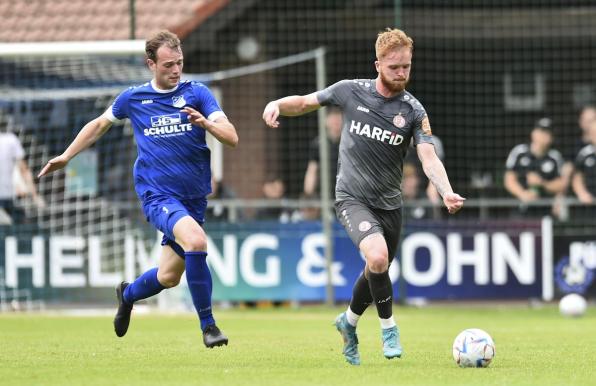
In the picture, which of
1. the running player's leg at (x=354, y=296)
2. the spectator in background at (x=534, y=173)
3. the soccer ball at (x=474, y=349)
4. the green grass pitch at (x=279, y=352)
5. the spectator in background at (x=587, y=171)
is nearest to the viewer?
the green grass pitch at (x=279, y=352)

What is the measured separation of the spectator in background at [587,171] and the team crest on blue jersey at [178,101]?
917 centimetres

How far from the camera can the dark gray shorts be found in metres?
9.10

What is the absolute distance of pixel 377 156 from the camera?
930 centimetres

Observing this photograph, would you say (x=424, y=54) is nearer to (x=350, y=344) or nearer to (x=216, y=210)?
(x=216, y=210)

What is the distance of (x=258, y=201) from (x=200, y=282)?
8.52m

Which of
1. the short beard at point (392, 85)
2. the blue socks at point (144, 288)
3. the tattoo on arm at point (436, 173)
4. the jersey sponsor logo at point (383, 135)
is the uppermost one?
the short beard at point (392, 85)

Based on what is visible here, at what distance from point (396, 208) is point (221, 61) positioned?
12199 mm

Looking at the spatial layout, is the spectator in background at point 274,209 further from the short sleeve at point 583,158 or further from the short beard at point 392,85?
the short beard at point 392,85

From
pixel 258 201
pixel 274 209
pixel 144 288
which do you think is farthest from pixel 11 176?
pixel 144 288

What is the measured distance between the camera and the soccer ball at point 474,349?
8.88m

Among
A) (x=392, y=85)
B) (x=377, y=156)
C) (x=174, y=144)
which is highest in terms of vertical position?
(x=392, y=85)

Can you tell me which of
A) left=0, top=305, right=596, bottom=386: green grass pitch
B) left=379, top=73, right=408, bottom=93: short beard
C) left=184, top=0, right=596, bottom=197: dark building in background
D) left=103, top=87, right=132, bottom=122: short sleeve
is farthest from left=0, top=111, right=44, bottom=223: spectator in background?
left=379, top=73, right=408, bottom=93: short beard

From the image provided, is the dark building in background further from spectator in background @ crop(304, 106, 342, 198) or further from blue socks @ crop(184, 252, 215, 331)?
blue socks @ crop(184, 252, 215, 331)

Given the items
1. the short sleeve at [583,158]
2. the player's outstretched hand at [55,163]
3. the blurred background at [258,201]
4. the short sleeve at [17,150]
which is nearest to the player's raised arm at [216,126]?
the player's outstretched hand at [55,163]
